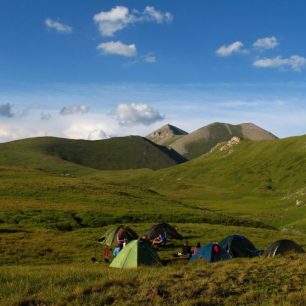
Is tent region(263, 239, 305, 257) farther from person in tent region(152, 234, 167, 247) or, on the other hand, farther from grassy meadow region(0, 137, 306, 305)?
person in tent region(152, 234, 167, 247)

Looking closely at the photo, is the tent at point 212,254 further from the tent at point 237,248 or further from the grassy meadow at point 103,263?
the tent at point 237,248

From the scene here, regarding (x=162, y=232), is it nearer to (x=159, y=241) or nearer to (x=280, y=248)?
(x=159, y=241)

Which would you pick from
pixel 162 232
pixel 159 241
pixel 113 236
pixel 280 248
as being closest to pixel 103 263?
pixel 113 236

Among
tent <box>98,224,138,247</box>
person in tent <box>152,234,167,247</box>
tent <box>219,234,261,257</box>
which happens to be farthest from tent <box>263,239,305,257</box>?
tent <box>98,224,138,247</box>

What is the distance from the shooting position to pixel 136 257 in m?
28.6

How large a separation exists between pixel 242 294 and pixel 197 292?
5.74ft

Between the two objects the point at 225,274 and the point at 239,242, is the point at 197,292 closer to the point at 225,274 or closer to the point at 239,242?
the point at 225,274

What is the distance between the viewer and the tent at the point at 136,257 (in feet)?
93.8

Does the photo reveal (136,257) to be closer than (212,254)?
Yes

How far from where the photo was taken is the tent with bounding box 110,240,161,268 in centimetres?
2858

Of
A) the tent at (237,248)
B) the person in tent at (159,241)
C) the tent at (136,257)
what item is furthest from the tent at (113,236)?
the tent at (136,257)

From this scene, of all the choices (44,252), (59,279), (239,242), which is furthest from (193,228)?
(59,279)

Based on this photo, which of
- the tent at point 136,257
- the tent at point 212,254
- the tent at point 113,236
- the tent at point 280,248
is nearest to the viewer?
the tent at point 136,257

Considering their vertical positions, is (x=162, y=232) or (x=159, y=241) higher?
(x=162, y=232)
